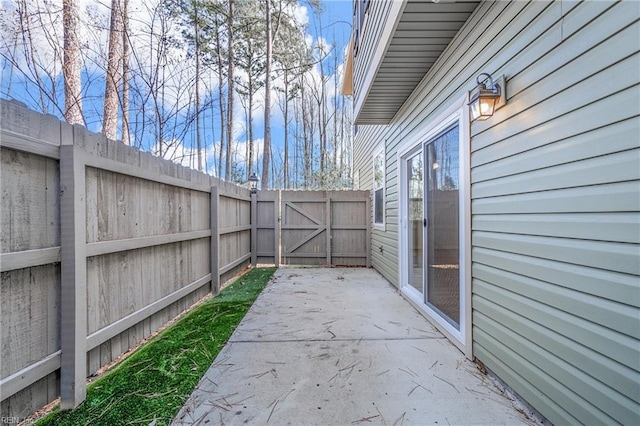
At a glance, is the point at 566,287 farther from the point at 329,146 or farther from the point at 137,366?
the point at 329,146

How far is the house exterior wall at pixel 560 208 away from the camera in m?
1.22

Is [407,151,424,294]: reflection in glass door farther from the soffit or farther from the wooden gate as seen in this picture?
the wooden gate

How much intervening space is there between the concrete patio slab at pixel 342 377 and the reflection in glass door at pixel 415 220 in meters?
0.51

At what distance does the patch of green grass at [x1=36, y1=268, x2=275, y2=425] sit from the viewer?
65.2 inches

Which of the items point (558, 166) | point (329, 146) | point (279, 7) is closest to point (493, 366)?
point (558, 166)

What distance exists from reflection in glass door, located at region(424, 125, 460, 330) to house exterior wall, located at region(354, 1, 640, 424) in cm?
35

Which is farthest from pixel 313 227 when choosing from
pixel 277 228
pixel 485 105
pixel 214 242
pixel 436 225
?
pixel 485 105

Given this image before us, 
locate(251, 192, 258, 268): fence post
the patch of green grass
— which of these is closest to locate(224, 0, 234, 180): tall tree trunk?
locate(251, 192, 258, 268): fence post

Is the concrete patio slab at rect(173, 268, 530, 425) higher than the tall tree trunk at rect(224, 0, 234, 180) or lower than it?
lower

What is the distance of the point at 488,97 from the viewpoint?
2012 millimetres

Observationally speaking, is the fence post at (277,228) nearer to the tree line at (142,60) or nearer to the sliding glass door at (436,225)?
the tree line at (142,60)

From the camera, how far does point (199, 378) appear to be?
2.07 metres

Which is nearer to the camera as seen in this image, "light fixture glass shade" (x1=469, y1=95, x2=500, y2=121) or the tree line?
"light fixture glass shade" (x1=469, y1=95, x2=500, y2=121)

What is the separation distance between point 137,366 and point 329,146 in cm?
1133
